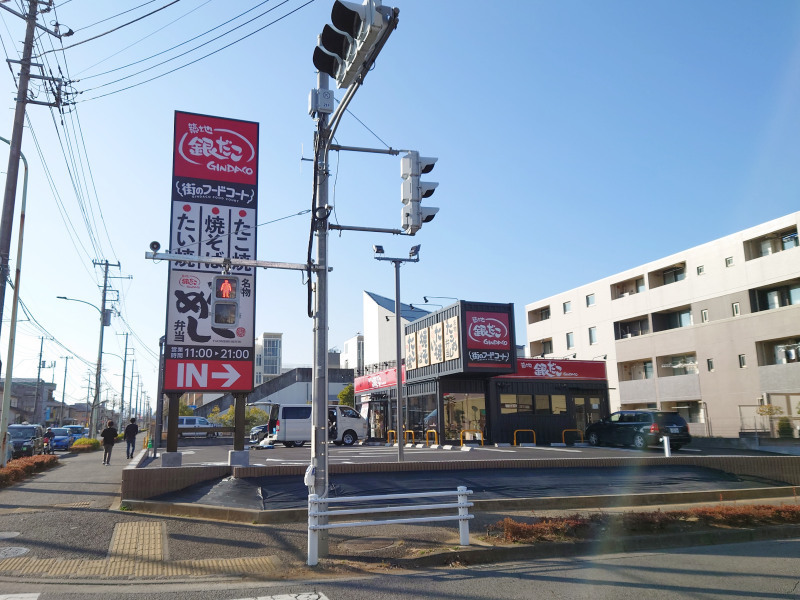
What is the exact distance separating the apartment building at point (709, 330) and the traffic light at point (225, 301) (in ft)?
93.2

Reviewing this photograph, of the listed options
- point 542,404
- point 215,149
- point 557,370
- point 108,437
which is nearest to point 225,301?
point 215,149

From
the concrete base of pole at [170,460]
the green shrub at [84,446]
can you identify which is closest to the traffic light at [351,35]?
the concrete base of pole at [170,460]

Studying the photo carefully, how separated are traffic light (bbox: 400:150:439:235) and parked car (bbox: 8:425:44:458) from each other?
2404 cm

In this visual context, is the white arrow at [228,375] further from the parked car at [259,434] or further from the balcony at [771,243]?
the balcony at [771,243]

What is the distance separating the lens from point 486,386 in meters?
29.7

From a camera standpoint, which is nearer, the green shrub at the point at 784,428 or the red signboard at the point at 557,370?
the green shrub at the point at 784,428

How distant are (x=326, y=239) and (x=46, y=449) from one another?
94.0 ft

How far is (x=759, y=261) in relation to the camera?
35781 millimetres

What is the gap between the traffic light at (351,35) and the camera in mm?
5363

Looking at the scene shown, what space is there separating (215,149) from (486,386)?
1930cm

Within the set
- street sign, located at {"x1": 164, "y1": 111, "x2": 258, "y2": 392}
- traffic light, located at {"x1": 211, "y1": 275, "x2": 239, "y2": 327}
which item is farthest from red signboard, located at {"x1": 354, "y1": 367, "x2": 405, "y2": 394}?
traffic light, located at {"x1": 211, "y1": 275, "x2": 239, "y2": 327}

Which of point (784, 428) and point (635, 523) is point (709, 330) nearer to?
point (784, 428)

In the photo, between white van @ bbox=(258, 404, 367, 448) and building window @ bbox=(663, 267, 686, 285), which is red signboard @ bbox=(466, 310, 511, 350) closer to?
white van @ bbox=(258, 404, 367, 448)

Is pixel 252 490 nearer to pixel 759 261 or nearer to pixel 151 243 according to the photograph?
pixel 151 243
